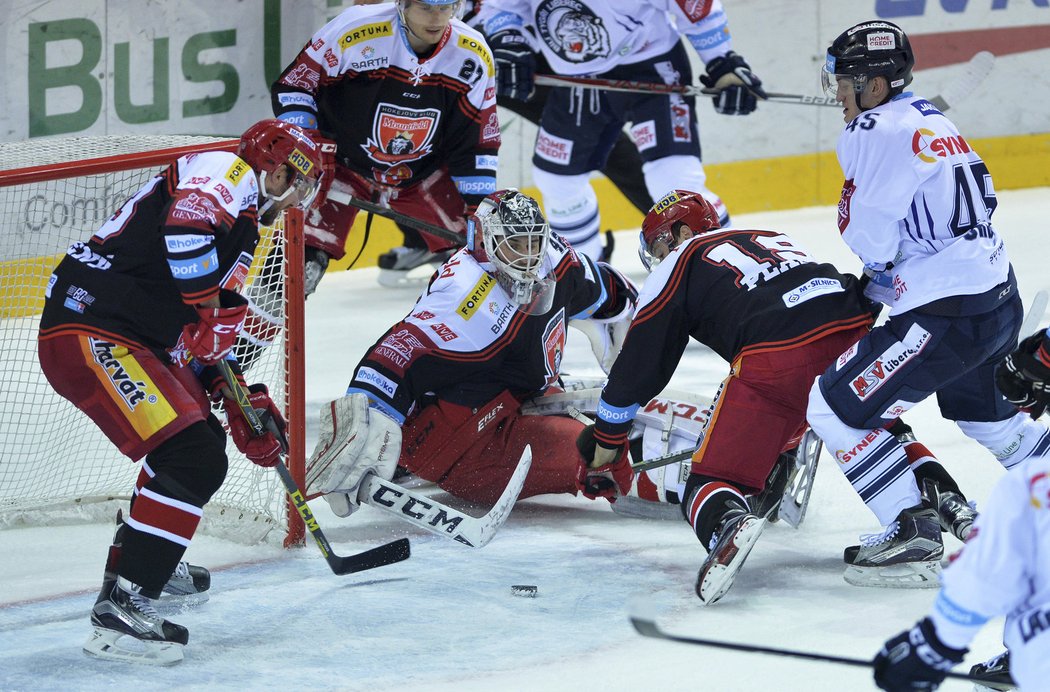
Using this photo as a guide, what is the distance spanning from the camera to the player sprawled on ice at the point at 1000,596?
1861mm

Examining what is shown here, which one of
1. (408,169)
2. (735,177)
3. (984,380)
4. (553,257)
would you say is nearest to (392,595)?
(553,257)

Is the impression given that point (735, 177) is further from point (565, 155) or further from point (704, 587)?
point (704, 587)

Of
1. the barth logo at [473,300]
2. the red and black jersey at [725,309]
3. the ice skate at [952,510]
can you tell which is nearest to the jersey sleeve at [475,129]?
the barth logo at [473,300]

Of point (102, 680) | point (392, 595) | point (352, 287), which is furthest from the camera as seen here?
point (352, 287)

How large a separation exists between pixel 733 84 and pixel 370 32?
1594 mm

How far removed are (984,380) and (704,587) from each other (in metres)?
0.82

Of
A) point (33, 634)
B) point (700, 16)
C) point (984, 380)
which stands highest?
point (700, 16)

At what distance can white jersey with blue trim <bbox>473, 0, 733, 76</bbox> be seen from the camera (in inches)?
226

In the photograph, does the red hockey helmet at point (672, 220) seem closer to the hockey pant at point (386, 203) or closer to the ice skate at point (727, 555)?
the ice skate at point (727, 555)

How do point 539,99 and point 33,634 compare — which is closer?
point 33,634

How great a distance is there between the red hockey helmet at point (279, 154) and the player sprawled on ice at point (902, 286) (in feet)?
3.62

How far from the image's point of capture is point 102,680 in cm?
284

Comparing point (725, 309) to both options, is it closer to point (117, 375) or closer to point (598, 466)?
point (598, 466)

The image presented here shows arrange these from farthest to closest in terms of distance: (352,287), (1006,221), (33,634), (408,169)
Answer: (1006,221) < (352,287) < (408,169) < (33,634)
